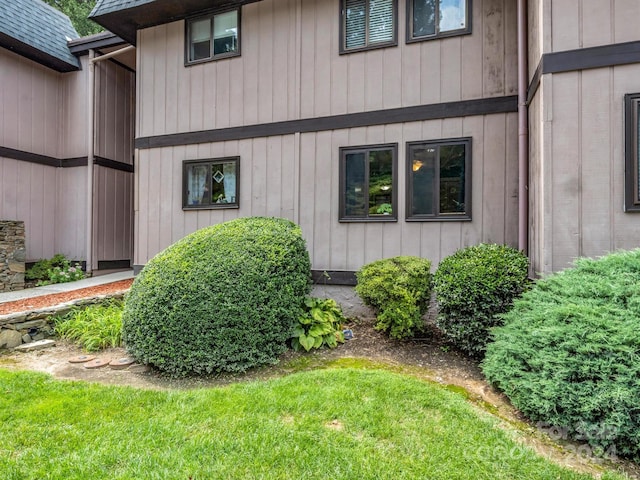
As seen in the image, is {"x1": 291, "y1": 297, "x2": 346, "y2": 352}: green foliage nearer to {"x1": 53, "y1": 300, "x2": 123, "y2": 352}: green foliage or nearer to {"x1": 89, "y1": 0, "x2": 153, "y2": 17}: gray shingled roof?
{"x1": 53, "y1": 300, "x2": 123, "y2": 352}: green foliage

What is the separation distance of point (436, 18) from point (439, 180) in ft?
8.07

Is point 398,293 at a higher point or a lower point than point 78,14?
lower

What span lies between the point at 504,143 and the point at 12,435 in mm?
6199

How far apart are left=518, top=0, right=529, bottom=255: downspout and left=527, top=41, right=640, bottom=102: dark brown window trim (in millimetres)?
847

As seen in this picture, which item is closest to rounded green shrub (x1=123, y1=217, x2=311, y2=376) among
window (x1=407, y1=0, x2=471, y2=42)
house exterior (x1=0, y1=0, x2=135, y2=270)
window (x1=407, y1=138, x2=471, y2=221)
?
window (x1=407, y1=138, x2=471, y2=221)

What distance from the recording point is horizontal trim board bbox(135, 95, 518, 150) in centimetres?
562

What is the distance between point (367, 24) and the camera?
6.35m

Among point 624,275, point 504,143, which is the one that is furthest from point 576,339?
point 504,143

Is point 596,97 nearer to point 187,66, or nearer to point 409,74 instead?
point 409,74

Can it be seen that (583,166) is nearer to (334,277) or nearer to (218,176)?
(334,277)

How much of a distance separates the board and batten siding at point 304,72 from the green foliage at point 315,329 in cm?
326

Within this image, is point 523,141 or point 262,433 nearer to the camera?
point 262,433

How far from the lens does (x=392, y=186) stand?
606cm

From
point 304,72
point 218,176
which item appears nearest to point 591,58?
point 304,72
